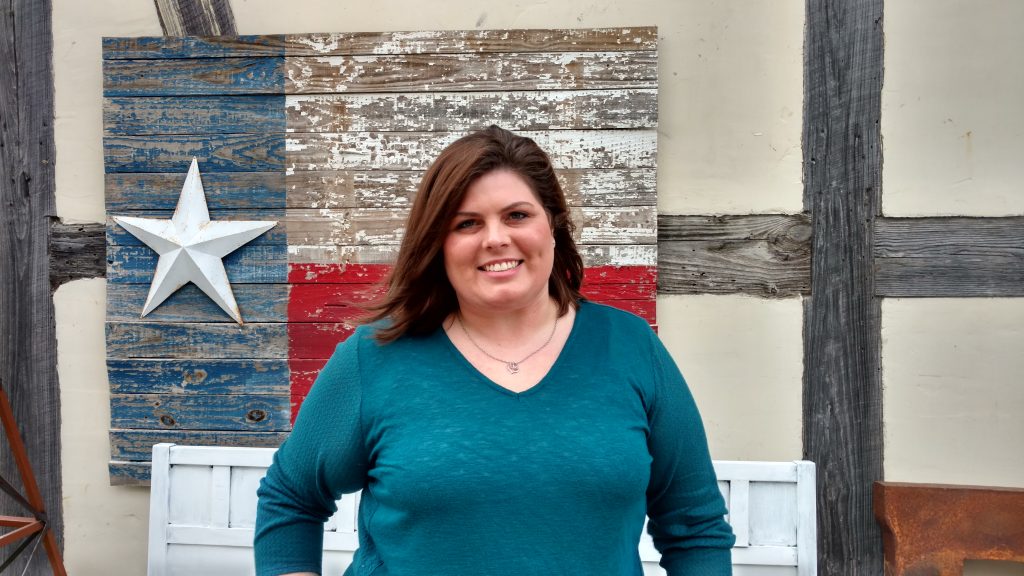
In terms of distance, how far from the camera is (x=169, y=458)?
2.45 meters

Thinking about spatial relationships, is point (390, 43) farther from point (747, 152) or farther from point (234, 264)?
point (747, 152)

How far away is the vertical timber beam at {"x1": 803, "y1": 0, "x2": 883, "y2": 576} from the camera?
2570 millimetres

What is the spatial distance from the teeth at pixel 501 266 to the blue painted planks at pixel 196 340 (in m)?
1.54

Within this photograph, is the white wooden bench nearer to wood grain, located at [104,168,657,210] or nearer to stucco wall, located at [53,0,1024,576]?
stucco wall, located at [53,0,1024,576]

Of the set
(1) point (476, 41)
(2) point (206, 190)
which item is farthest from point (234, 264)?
(1) point (476, 41)

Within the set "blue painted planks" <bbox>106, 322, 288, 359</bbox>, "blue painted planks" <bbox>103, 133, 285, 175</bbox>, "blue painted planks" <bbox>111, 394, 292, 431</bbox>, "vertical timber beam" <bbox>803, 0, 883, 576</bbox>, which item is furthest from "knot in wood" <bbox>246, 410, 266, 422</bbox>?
"vertical timber beam" <bbox>803, 0, 883, 576</bbox>

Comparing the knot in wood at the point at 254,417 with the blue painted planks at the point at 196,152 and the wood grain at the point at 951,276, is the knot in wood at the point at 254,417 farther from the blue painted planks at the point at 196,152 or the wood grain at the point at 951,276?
the wood grain at the point at 951,276

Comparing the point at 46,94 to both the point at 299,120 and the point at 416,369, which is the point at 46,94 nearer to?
the point at 299,120

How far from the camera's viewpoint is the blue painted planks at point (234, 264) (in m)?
2.67

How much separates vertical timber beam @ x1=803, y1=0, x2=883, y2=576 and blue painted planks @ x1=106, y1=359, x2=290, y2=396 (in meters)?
1.83

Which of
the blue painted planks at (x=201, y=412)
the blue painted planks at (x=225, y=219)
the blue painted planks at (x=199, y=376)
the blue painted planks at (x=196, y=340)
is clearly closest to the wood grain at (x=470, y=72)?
the blue painted planks at (x=225, y=219)

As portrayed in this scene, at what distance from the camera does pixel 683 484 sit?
1397 millimetres

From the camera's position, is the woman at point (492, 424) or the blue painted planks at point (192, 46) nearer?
the woman at point (492, 424)

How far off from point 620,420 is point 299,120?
181 centimetres
